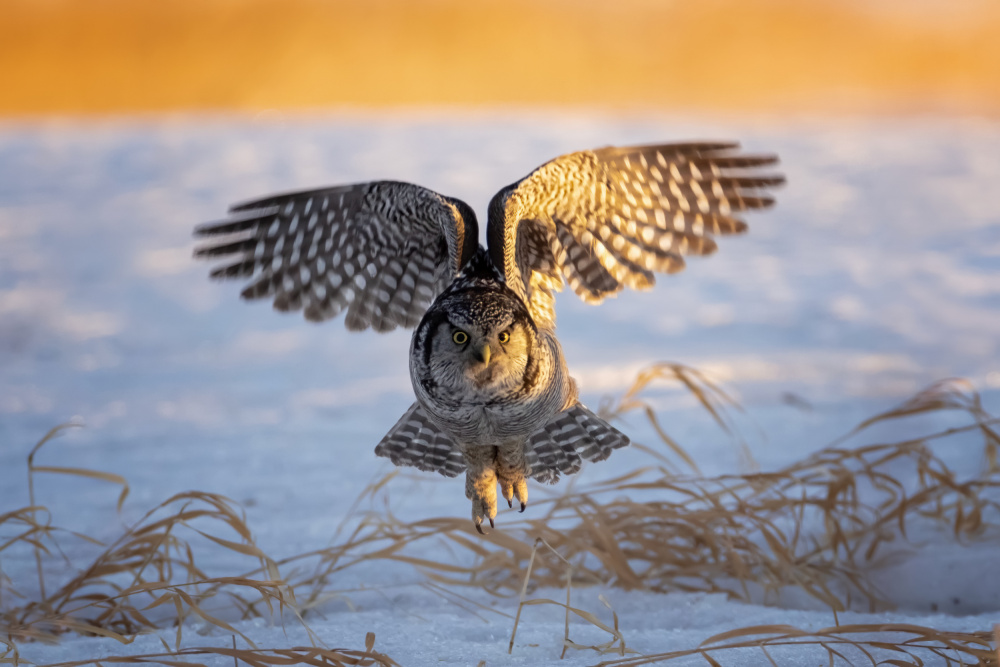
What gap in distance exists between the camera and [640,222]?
3.44 meters

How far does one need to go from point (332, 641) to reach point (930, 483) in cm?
327

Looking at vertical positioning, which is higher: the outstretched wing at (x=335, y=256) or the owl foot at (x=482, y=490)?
the outstretched wing at (x=335, y=256)

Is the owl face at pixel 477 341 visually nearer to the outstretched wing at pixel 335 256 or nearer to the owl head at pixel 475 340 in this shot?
the owl head at pixel 475 340

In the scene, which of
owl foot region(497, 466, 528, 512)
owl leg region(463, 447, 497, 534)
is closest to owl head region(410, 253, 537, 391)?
owl leg region(463, 447, 497, 534)

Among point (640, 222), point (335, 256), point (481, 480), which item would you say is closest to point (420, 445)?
point (481, 480)

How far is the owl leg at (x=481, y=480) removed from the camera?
114 inches

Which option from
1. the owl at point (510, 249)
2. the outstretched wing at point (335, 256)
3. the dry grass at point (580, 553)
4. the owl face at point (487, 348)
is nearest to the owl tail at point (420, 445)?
the owl at point (510, 249)

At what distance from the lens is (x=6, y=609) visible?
3.33 metres

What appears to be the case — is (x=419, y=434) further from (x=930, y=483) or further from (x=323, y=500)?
(x=930, y=483)

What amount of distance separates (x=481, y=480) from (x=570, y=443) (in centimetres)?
47

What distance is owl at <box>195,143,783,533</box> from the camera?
2924 mm

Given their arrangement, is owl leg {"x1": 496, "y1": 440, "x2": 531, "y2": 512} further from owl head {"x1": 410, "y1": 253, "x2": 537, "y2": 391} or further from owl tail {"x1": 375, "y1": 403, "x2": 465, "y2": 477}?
owl head {"x1": 410, "y1": 253, "x2": 537, "y2": 391}

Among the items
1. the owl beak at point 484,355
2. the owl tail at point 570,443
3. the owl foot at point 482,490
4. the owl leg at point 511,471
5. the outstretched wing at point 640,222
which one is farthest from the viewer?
the outstretched wing at point 640,222

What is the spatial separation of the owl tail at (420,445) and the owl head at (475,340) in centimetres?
67
